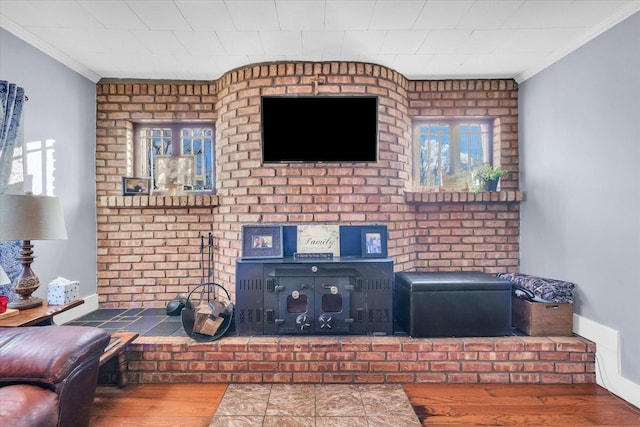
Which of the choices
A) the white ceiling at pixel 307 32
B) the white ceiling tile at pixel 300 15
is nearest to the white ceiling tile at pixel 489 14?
the white ceiling at pixel 307 32

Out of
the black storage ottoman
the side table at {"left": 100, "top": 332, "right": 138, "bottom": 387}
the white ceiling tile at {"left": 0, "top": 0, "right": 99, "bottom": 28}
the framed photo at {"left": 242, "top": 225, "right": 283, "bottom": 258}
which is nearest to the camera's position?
the white ceiling tile at {"left": 0, "top": 0, "right": 99, "bottom": 28}

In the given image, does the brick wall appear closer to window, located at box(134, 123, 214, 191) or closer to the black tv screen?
window, located at box(134, 123, 214, 191)

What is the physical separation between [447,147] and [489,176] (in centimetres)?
47

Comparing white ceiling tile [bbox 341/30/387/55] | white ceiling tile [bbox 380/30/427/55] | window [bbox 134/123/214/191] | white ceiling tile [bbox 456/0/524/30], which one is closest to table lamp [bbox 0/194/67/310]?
window [bbox 134/123/214/191]

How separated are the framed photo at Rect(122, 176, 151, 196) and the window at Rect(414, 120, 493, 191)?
2.53 m

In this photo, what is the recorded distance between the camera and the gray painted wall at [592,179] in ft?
6.51

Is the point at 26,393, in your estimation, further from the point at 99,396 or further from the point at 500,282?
the point at 500,282

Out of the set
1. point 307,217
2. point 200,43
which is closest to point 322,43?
point 200,43

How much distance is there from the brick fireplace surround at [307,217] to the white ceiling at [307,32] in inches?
9.0

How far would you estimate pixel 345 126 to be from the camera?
103 inches

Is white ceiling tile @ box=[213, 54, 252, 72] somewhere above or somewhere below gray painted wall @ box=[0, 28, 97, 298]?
above

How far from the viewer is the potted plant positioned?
9.62 ft

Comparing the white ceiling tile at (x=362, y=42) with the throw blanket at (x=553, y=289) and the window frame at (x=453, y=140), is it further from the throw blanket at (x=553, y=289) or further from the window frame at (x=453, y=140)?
the throw blanket at (x=553, y=289)

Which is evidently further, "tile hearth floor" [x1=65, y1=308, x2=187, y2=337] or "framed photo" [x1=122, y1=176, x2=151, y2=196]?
"framed photo" [x1=122, y1=176, x2=151, y2=196]
